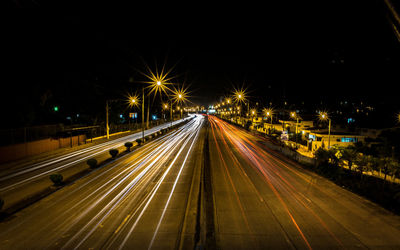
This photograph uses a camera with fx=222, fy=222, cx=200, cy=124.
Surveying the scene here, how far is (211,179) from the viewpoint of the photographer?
16.1m

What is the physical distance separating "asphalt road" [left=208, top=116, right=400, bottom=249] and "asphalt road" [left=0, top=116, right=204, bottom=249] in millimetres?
2108

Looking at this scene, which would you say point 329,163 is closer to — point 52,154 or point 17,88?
point 52,154

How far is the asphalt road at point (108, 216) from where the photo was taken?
26.9ft

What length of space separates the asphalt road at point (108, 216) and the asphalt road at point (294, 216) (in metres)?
2.11

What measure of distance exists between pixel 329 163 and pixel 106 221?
55.8 ft

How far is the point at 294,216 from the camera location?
34.0 feet

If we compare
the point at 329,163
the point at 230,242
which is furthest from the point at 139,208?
the point at 329,163

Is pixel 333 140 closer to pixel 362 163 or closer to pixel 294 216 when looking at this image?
pixel 362 163

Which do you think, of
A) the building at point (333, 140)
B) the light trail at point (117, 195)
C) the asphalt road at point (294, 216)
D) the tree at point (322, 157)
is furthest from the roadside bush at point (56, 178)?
the building at point (333, 140)

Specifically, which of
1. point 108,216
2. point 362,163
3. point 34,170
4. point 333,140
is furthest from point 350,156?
point 34,170

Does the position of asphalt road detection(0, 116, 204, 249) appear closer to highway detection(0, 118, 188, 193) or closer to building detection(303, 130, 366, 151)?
highway detection(0, 118, 188, 193)

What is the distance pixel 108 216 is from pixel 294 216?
856 cm

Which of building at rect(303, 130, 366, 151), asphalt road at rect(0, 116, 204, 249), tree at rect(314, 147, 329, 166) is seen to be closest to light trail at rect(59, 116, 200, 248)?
asphalt road at rect(0, 116, 204, 249)

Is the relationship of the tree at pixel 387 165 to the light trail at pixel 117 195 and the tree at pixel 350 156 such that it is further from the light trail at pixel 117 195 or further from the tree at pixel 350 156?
the light trail at pixel 117 195
